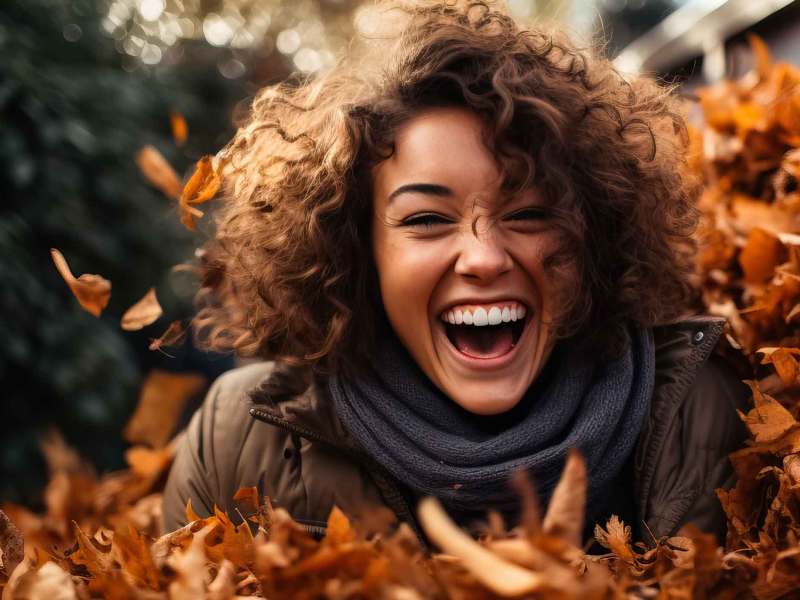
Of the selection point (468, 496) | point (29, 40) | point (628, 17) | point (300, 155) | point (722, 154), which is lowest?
point (468, 496)

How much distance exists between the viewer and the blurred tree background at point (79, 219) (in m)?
3.36

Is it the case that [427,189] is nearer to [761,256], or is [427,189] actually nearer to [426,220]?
[426,220]

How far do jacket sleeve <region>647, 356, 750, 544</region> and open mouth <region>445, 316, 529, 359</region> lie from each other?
0.45 m

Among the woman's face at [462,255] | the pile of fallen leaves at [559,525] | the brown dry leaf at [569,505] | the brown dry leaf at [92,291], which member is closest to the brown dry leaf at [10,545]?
the pile of fallen leaves at [559,525]

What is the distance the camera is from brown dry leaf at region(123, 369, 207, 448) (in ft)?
→ 9.50

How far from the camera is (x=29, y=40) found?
3.40 m

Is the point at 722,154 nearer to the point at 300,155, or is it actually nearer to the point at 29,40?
the point at 300,155

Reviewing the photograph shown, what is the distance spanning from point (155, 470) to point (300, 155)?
1.39m

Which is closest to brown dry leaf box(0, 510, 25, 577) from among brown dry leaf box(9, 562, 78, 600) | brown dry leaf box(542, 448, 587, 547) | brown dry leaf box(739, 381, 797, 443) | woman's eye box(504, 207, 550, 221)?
brown dry leaf box(9, 562, 78, 600)

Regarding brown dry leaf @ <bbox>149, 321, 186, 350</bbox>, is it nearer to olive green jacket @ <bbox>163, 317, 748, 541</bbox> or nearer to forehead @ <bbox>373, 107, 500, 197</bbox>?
olive green jacket @ <bbox>163, 317, 748, 541</bbox>

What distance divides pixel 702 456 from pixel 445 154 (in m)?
0.94

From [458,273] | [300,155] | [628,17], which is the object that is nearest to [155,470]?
[300,155]

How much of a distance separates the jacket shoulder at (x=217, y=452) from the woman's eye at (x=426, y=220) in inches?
24.8

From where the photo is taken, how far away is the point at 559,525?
118 cm
